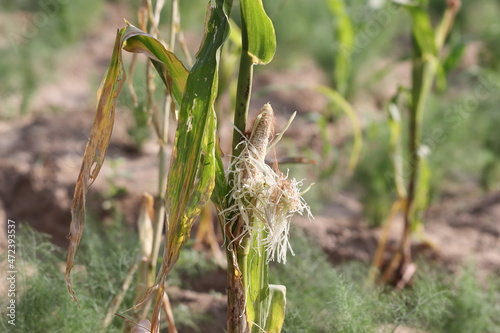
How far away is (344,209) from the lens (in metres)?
3.52

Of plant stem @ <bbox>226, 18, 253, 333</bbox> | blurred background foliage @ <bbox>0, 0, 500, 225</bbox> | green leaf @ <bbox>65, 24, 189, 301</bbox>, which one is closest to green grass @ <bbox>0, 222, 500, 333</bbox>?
plant stem @ <bbox>226, 18, 253, 333</bbox>

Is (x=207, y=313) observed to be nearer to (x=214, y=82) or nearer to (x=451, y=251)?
(x=214, y=82)

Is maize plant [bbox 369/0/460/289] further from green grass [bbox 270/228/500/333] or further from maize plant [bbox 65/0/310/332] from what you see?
maize plant [bbox 65/0/310/332]

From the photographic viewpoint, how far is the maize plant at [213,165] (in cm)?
114

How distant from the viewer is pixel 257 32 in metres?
1.21

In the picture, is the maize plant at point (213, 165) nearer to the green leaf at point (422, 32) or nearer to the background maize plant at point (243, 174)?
the background maize plant at point (243, 174)

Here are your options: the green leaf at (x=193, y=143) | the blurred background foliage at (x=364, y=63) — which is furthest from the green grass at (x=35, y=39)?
the green leaf at (x=193, y=143)

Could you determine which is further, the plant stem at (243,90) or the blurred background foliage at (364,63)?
the blurred background foliage at (364,63)

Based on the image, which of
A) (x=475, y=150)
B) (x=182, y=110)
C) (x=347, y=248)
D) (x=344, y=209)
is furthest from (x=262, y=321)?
(x=475, y=150)

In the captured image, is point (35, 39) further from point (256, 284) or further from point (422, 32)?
point (256, 284)

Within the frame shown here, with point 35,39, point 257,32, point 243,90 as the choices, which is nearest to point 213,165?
A: point 243,90

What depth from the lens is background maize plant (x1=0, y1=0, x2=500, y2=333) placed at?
1.20 metres

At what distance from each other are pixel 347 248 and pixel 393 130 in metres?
0.65

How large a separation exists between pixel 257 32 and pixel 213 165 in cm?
27
